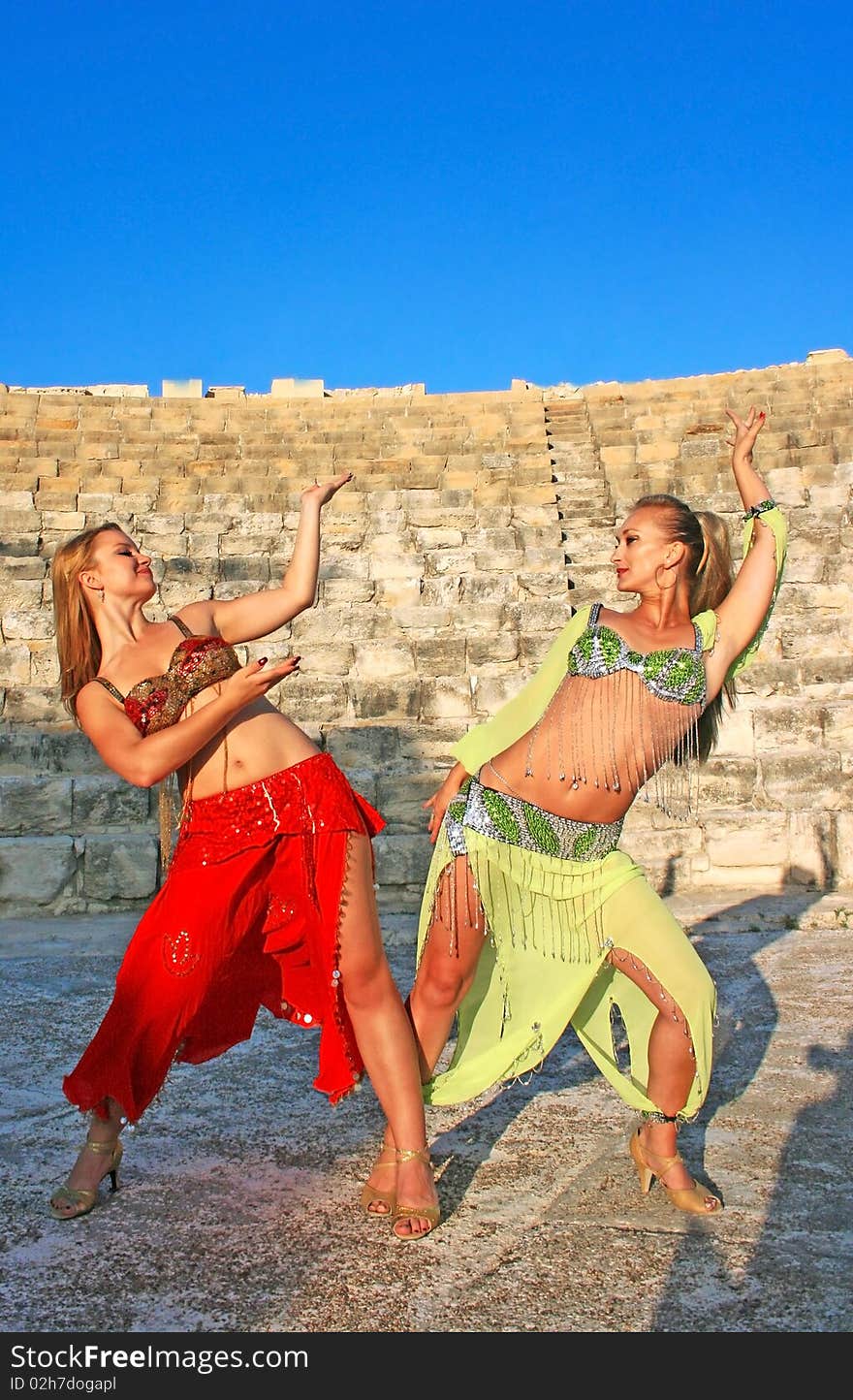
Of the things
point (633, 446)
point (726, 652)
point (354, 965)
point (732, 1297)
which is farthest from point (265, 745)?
point (633, 446)

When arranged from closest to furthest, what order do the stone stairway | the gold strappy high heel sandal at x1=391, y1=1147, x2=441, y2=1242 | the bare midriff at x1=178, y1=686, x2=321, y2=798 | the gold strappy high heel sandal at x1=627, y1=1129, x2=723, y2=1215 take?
the gold strappy high heel sandal at x1=391, y1=1147, x2=441, y2=1242 < the gold strappy high heel sandal at x1=627, y1=1129, x2=723, y2=1215 < the bare midriff at x1=178, y1=686, x2=321, y2=798 < the stone stairway

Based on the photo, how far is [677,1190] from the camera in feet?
8.52

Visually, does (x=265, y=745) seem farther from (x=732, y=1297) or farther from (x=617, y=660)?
(x=732, y=1297)

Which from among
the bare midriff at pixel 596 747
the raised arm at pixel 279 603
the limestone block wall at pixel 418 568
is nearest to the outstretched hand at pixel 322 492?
the raised arm at pixel 279 603

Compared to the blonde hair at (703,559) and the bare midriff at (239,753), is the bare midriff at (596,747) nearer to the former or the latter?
the blonde hair at (703,559)

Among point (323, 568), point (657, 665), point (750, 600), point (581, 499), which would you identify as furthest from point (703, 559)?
point (581, 499)

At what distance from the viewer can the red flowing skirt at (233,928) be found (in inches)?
101

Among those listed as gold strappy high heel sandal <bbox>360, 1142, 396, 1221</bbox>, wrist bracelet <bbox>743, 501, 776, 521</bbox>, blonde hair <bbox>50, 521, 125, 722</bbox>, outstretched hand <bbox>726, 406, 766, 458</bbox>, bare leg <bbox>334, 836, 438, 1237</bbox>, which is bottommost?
gold strappy high heel sandal <bbox>360, 1142, 396, 1221</bbox>

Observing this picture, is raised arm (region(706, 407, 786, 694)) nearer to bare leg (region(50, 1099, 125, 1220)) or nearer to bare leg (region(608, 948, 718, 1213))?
bare leg (region(608, 948, 718, 1213))

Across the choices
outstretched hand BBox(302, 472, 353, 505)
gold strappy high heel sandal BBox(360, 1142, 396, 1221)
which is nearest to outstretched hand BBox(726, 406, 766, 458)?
outstretched hand BBox(302, 472, 353, 505)

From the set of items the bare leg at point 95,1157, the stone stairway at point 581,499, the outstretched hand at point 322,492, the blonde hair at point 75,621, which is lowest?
the bare leg at point 95,1157

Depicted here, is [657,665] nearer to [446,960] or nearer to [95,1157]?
[446,960]

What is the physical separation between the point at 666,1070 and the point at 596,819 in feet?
2.06

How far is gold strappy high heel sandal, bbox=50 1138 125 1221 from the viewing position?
2.57 meters
